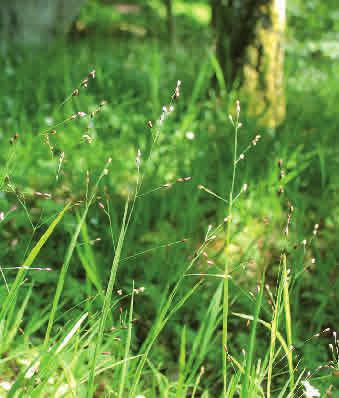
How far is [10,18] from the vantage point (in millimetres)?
5371

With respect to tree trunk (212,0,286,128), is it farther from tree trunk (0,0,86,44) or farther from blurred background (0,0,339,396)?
tree trunk (0,0,86,44)

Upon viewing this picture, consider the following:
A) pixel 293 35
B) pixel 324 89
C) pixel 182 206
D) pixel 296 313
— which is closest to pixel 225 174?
pixel 182 206

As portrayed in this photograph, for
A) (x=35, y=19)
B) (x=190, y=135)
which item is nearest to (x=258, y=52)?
(x=190, y=135)

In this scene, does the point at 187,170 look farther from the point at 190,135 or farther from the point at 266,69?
the point at 266,69

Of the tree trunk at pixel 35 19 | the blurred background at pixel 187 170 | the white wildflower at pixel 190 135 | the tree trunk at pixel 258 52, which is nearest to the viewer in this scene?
the blurred background at pixel 187 170

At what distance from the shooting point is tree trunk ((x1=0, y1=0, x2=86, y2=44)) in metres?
5.34

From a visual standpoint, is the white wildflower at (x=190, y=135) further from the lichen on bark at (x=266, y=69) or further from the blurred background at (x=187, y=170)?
the lichen on bark at (x=266, y=69)

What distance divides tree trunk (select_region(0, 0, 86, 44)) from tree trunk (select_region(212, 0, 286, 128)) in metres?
2.83

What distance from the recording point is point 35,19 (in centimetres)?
564

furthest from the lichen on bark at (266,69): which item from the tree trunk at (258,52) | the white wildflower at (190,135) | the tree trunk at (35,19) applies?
the tree trunk at (35,19)

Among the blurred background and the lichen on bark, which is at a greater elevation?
the lichen on bark

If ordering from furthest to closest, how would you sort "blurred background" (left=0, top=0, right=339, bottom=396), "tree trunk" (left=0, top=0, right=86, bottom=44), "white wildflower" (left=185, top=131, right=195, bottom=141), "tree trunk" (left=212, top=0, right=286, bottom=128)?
"tree trunk" (left=0, top=0, right=86, bottom=44)
"tree trunk" (left=212, top=0, right=286, bottom=128)
"white wildflower" (left=185, top=131, right=195, bottom=141)
"blurred background" (left=0, top=0, right=339, bottom=396)

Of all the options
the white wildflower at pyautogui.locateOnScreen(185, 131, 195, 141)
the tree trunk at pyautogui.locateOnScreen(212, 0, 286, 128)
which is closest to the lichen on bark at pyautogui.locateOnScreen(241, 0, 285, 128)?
the tree trunk at pyautogui.locateOnScreen(212, 0, 286, 128)

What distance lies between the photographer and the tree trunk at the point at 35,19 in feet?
17.5
